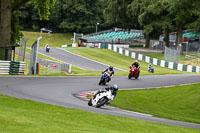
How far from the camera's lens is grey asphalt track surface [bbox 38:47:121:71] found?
4768 cm

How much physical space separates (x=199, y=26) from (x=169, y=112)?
91.2 feet

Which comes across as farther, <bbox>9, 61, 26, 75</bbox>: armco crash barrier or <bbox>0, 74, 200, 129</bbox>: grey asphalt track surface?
<bbox>9, 61, 26, 75</bbox>: armco crash barrier

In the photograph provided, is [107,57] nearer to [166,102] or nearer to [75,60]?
[75,60]

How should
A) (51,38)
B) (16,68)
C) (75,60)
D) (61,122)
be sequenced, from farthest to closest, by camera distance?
(51,38) < (75,60) < (16,68) < (61,122)

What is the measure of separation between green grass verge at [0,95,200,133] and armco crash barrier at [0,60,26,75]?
50.8 ft

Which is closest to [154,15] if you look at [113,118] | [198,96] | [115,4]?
[115,4]

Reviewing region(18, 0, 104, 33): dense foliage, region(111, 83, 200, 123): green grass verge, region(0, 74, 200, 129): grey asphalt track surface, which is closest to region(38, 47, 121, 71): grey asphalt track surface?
region(0, 74, 200, 129): grey asphalt track surface

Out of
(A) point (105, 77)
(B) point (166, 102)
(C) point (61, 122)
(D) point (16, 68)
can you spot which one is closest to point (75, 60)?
(D) point (16, 68)

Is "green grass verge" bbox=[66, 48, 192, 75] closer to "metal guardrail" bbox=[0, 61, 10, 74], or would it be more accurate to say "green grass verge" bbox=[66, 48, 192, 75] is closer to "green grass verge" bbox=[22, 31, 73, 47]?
"green grass verge" bbox=[22, 31, 73, 47]

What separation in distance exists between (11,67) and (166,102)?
1305cm

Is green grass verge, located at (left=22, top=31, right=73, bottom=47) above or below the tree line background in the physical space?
below

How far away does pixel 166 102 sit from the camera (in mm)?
21062

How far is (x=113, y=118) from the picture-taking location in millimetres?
13141

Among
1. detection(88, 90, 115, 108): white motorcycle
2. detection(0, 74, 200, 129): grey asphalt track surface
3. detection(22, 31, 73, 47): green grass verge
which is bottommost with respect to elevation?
detection(0, 74, 200, 129): grey asphalt track surface
